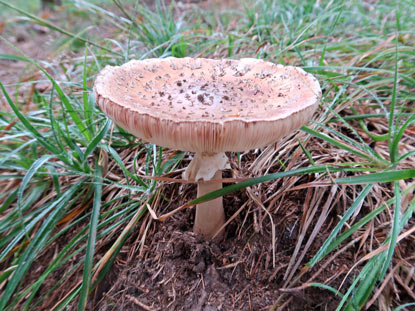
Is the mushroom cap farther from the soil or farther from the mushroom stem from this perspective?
Result: the soil

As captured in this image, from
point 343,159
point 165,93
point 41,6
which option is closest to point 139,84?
point 165,93

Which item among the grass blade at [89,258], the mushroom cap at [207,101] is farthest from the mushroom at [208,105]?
the grass blade at [89,258]

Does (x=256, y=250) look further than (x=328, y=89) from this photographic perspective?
No

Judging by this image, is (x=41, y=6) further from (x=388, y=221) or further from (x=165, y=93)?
(x=388, y=221)

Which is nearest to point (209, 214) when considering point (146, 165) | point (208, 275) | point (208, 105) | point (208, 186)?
point (208, 186)

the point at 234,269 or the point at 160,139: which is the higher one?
the point at 160,139

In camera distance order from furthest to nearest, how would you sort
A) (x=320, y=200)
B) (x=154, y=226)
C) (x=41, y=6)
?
(x=41, y=6) → (x=154, y=226) → (x=320, y=200)

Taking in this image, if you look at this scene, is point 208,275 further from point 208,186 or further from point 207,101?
point 207,101

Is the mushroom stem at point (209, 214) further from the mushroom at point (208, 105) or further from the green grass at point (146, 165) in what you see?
the green grass at point (146, 165)
